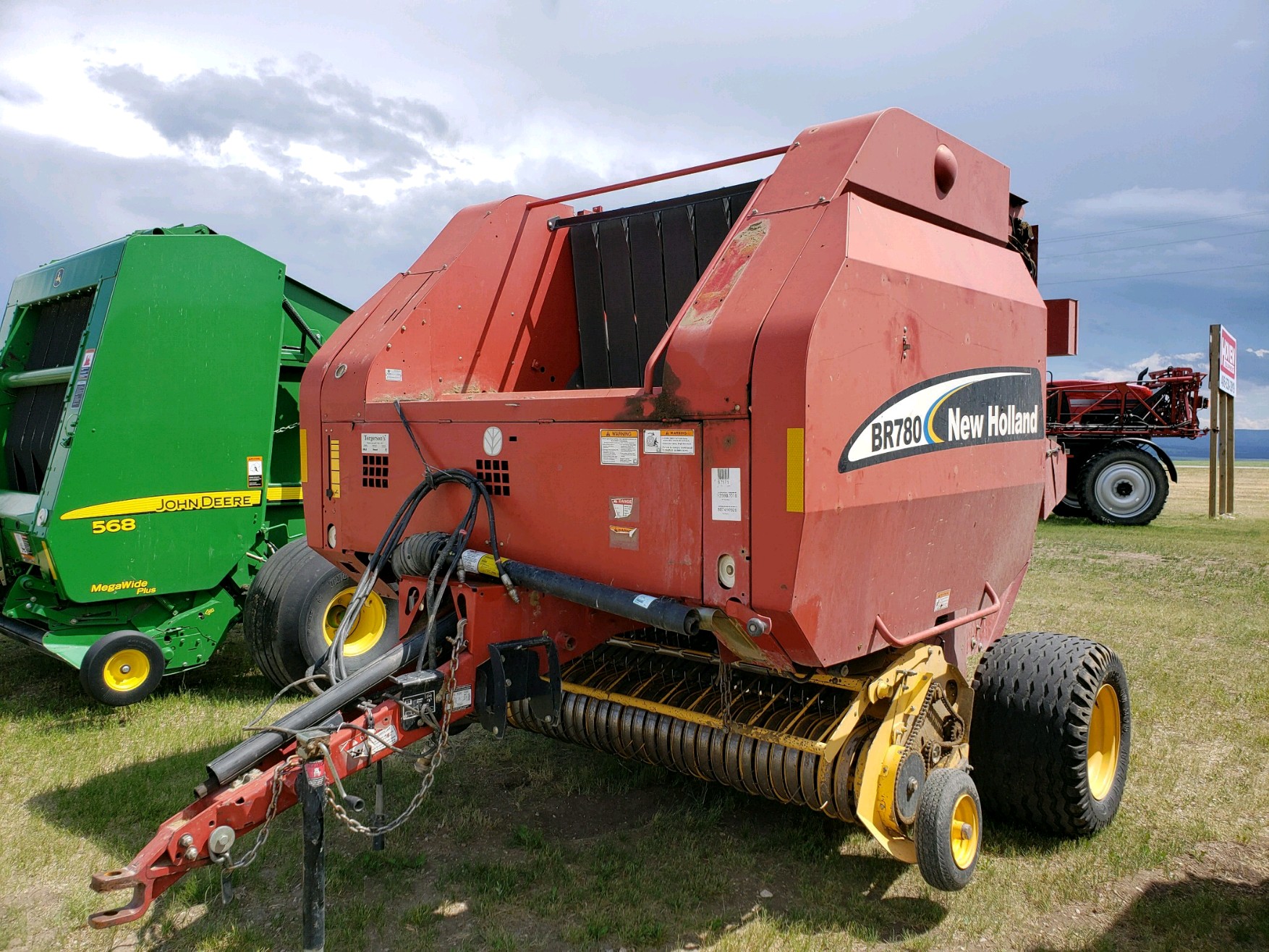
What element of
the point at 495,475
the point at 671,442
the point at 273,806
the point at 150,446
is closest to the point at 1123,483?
the point at 150,446

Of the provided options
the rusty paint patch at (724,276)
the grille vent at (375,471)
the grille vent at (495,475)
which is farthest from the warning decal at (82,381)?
the rusty paint patch at (724,276)

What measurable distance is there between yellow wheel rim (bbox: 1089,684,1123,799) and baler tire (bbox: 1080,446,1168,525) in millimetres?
12344

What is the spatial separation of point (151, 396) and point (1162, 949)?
5.37m

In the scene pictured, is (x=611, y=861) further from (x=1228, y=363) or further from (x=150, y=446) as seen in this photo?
(x=1228, y=363)

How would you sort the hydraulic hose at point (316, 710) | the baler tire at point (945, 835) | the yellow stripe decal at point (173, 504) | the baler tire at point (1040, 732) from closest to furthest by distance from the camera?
the hydraulic hose at point (316, 710) < the baler tire at point (945, 835) < the baler tire at point (1040, 732) < the yellow stripe decal at point (173, 504)

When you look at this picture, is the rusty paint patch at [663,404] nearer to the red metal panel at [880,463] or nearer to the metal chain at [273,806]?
the red metal panel at [880,463]

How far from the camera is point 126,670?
209 inches

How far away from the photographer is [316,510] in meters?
4.24

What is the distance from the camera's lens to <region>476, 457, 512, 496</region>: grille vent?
3.40 metres

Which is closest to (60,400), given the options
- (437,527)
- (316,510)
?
(316,510)

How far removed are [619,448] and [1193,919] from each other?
96.3 inches

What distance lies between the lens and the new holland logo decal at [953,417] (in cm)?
289

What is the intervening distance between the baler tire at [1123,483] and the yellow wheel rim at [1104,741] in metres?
12.3

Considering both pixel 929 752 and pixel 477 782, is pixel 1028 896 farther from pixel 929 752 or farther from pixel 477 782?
pixel 477 782
